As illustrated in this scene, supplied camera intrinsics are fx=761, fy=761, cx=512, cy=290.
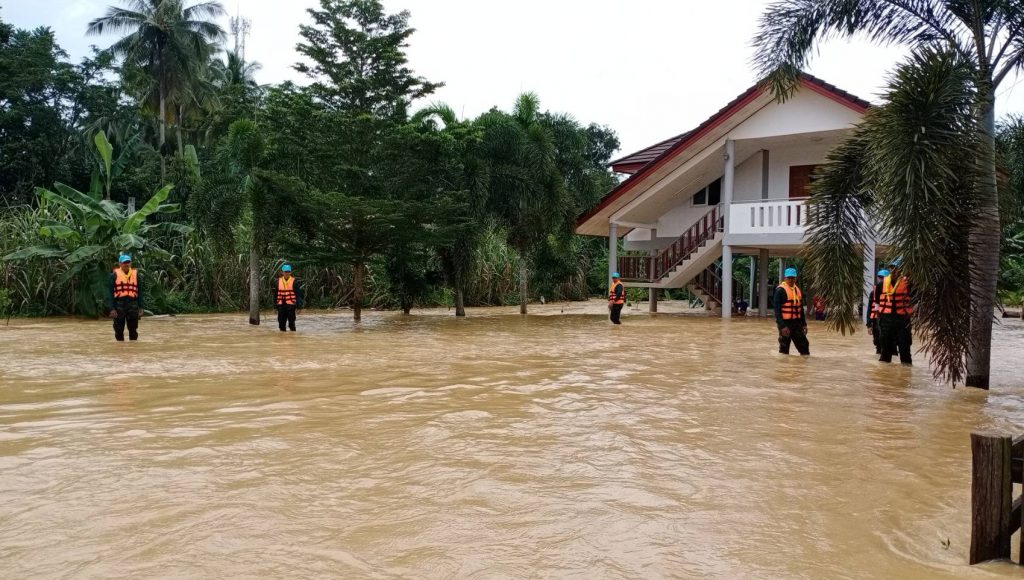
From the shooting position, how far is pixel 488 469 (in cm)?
559

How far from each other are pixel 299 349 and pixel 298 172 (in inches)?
294

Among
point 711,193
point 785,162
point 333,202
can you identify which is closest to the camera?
point 333,202

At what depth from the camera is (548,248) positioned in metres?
30.2

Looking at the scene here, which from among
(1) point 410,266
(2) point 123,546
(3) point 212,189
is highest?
(3) point 212,189

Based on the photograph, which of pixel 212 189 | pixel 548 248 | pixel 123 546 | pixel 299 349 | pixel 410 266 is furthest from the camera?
pixel 548 248

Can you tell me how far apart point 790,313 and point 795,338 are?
1.55 ft

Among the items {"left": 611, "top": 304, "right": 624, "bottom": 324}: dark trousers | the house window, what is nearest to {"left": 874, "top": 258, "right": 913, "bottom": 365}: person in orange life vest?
{"left": 611, "top": 304, "right": 624, "bottom": 324}: dark trousers

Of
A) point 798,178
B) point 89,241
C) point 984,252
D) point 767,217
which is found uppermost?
point 798,178

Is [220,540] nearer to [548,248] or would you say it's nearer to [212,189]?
[212,189]

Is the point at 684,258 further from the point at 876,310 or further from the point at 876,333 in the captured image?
the point at 876,310

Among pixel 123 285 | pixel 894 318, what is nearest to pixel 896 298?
pixel 894 318

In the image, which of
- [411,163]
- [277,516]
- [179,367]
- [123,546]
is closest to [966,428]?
[277,516]

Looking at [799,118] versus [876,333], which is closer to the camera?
[876,333]

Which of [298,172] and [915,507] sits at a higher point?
[298,172]
